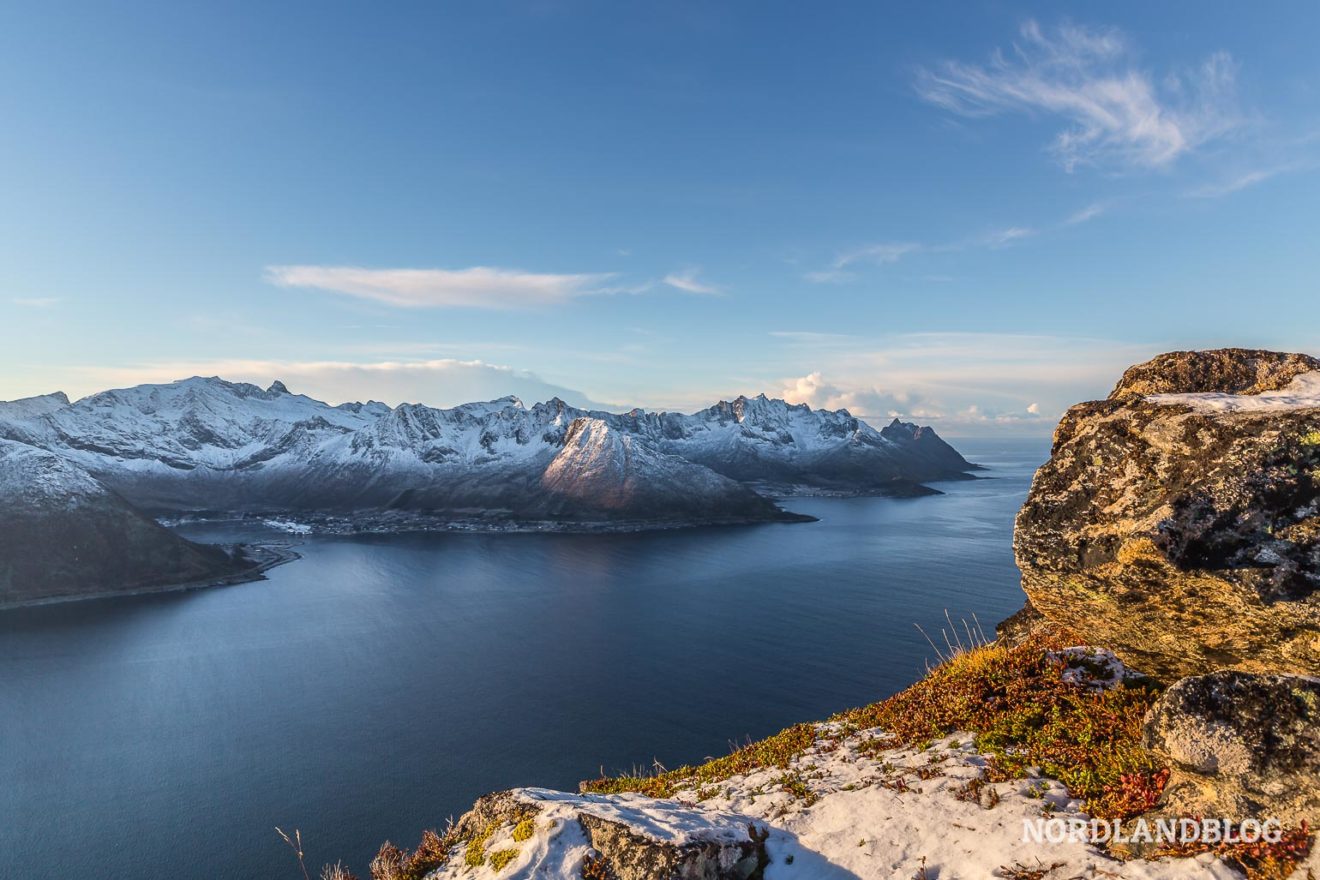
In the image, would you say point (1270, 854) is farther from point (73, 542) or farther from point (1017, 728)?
point (73, 542)

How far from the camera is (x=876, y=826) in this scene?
8.64 m

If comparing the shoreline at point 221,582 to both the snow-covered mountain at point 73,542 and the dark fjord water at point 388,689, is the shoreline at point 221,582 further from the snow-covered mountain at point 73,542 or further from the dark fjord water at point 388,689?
the dark fjord water at point 388,689

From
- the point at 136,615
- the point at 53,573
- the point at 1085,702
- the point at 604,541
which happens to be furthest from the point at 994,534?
the point at 53,573

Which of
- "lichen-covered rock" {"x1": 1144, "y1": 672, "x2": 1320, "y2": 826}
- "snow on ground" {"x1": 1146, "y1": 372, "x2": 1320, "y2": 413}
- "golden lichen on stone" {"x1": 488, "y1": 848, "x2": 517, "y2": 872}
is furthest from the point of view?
"golden lichen on stone" {"x1": 488, "y1": 848, "x2": 517, "y2": 872}

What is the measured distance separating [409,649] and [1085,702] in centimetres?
9591

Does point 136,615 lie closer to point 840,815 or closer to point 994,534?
point 840,815

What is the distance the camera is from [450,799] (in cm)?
4731

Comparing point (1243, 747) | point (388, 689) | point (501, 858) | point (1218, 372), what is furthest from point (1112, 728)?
point (388, 689)

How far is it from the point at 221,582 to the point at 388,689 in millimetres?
91505

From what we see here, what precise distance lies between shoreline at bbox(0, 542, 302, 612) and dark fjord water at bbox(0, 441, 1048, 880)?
4372 millimetres

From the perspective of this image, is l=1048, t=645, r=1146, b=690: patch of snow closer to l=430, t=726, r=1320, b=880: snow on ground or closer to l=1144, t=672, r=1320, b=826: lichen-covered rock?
l=430, t=726, r=1320, b=880: snow on ground

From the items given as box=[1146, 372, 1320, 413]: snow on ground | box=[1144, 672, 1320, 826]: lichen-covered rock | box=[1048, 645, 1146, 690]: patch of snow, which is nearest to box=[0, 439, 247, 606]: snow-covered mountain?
box=[1048, 645, 1146, 690]: patch of snow

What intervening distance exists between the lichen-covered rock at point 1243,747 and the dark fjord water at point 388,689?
A: 153 ft

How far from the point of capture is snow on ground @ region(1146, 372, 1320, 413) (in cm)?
757
